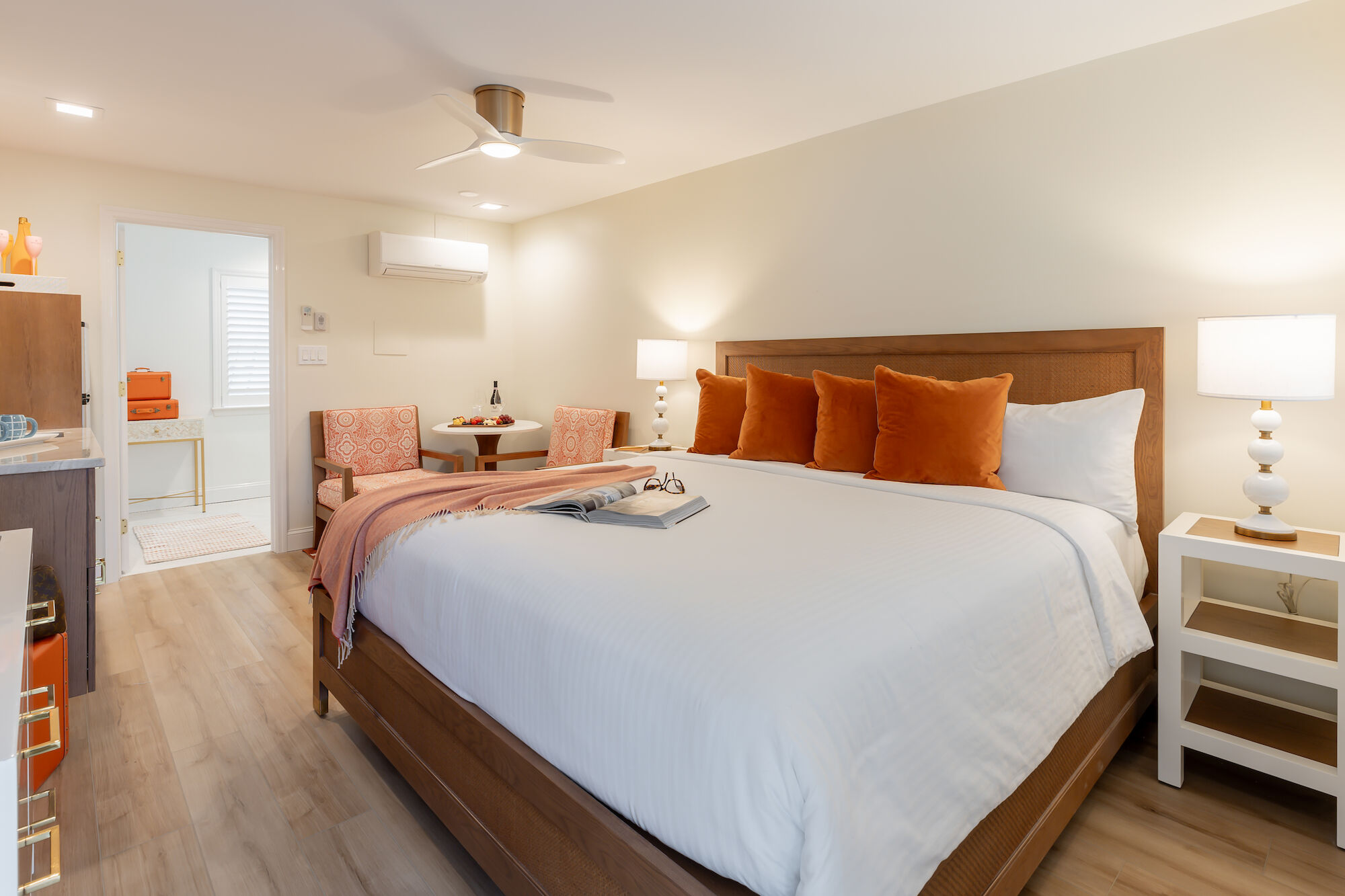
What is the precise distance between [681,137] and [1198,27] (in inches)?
80.6

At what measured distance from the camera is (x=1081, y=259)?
→ 268 cm

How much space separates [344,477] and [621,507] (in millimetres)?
2664

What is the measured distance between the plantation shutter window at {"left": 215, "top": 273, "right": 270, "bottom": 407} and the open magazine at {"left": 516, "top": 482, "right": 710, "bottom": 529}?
5115mm

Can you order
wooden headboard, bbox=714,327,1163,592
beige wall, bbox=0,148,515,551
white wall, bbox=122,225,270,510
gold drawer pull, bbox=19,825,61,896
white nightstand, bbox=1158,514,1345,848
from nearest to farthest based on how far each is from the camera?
gold drawer pull, bbox=19,825,61,896 → white nightstand, bbox=1158,514,1345,848 → wooden headboard, bbox=714,327,1163,592 → beige wall, bbox=0,148,515,551 → white wall, bbox=122,225,270,510

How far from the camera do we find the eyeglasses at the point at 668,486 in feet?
7.58

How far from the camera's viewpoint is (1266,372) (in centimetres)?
199

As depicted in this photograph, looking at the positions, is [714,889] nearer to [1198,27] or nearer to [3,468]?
[3,468]

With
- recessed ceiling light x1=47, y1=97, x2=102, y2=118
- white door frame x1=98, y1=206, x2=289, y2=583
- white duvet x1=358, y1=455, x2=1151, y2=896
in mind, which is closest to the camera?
white duvet x1=358, y1=455, x2=1151, y2=896

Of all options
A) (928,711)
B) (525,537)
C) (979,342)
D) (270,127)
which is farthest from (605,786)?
(270,127)

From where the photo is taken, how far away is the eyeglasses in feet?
7.58

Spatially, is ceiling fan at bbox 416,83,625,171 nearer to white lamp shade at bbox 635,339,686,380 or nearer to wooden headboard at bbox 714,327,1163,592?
white lamp shade at bbox 635,339,686,380

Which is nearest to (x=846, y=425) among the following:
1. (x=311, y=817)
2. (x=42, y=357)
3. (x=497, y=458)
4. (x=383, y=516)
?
(x=383, y=516)

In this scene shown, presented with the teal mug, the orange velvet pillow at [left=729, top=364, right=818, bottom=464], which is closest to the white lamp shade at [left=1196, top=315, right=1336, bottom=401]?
the orange velvet pillow at [left=729, top=364, right=818, bottom=464]

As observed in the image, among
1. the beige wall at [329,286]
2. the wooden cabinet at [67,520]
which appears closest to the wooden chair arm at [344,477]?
the beige wall at [329,286]
